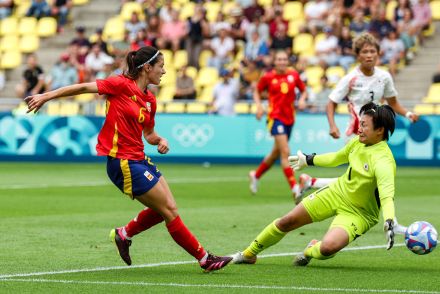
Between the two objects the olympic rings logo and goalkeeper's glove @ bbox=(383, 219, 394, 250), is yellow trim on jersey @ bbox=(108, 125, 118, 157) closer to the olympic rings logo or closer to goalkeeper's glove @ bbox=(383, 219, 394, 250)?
goalkeeper's glove @ bbox=(383, 219, 394, 250)

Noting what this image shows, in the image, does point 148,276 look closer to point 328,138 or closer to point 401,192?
point 401,192

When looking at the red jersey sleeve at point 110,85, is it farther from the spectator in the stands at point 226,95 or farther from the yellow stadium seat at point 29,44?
the yellow stadium seat at point 29,44

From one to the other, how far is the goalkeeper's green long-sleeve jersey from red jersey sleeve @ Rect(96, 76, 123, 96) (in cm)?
191

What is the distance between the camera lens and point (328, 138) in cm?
2695

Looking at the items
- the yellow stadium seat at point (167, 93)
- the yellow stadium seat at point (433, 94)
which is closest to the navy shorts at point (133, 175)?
the yellow stadium seat at point (433, 94)

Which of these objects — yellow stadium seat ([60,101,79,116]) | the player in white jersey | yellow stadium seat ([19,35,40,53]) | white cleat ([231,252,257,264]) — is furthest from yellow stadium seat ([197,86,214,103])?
white cleat ([231,252,257,264])

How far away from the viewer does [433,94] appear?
2805 centimetres

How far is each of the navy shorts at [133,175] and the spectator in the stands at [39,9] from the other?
27.6 m

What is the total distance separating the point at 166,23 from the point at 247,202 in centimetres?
1581

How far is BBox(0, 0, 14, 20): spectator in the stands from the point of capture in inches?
1485

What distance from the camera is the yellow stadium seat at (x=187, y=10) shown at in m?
34.0

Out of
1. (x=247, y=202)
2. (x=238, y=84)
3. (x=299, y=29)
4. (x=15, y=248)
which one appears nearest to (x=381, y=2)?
(x=299, y=29)

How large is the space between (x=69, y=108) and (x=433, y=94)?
909 centimetres

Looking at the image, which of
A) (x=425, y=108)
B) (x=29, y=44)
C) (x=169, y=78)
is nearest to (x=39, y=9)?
(x=29, y=44)
